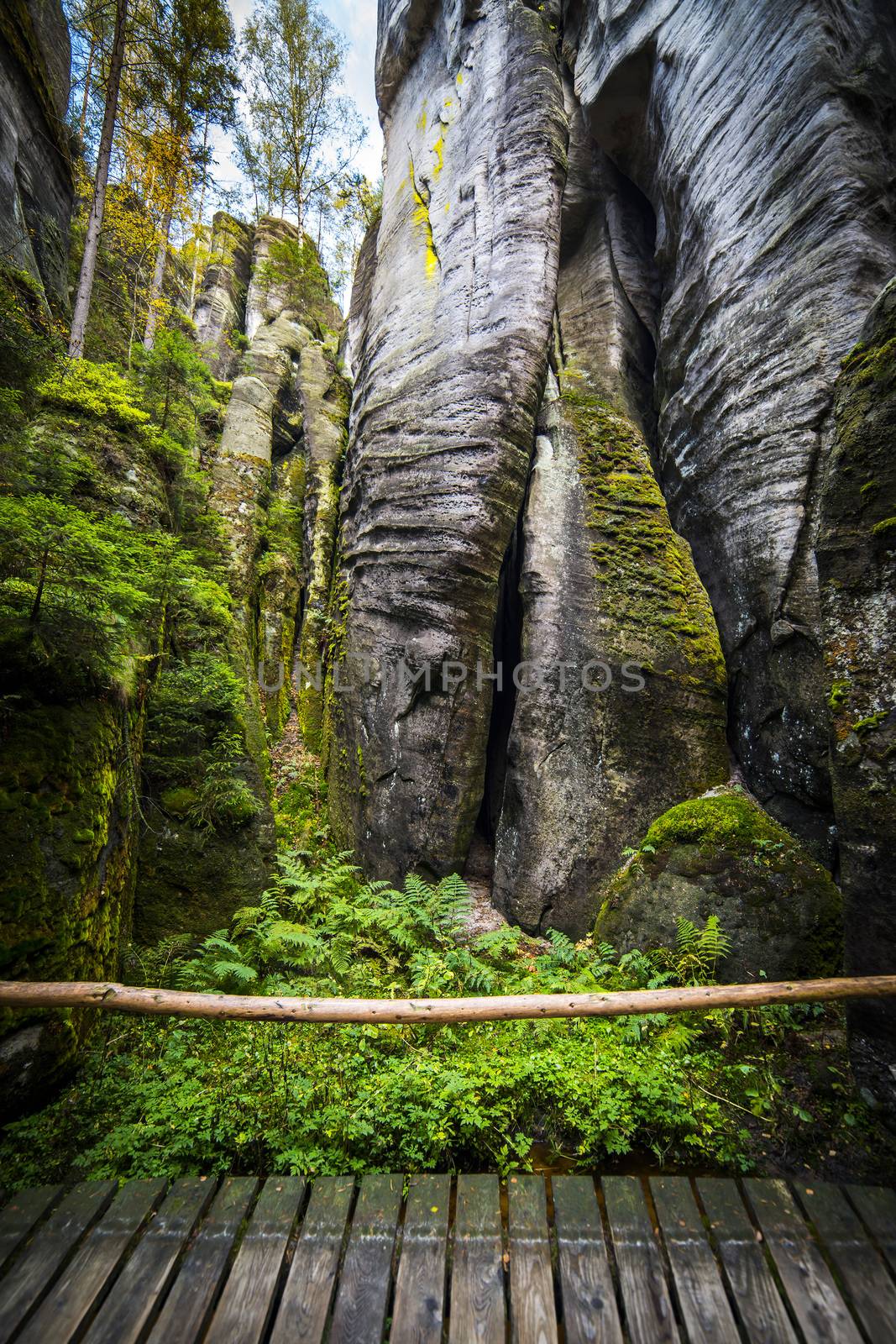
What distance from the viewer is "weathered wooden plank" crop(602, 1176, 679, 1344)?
7.22 feet

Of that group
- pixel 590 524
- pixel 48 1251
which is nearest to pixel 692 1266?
pixel 48 1251

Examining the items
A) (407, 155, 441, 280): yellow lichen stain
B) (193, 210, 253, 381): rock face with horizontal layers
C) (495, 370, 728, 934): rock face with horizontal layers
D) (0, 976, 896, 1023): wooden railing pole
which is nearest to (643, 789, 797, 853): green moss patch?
(495, 370, 728, 934): rock face with horizontal layers

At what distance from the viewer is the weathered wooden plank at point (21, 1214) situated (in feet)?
7.70

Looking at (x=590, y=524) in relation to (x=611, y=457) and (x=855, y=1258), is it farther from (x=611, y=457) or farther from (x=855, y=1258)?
(x=855, y=1258)

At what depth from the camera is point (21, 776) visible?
3561 mm

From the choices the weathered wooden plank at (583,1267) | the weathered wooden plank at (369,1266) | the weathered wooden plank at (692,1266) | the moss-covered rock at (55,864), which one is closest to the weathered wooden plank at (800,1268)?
the weathered wooden plank at (692,1266)

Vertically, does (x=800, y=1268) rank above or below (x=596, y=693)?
below

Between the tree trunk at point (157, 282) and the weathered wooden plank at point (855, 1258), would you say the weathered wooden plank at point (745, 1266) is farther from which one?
the tree trunk at point (157, 282)

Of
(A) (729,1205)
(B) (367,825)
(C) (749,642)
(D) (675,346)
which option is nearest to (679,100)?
(D) (675,346)

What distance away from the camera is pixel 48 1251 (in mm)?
2336

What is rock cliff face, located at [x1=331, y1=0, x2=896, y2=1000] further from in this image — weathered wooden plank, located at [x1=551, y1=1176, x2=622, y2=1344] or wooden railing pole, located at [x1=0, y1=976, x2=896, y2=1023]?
weathered wooden plank, located at [x1=551, y1=1176, x2=622, y2=1344]

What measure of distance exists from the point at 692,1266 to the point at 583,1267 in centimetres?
48

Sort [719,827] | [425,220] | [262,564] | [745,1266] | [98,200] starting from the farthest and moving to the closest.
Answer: [425,220]
[262,564]
[98,200]
[719,827]
[745,1266]

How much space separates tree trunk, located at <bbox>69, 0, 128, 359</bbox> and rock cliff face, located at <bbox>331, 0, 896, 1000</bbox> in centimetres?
461
